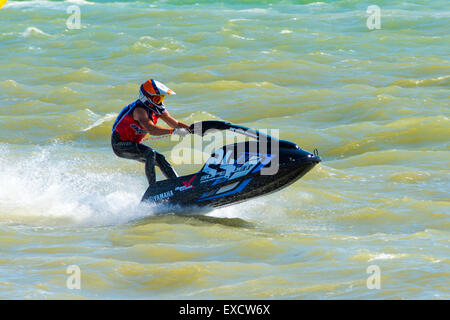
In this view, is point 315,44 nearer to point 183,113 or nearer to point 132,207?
point 183,113

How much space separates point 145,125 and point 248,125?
631 cm

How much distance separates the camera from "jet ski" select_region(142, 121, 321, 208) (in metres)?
8.97

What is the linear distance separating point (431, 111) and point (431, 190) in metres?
5.38

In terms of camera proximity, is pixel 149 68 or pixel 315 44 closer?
pixel 149 68

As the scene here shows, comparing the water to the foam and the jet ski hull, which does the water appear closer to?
the foam

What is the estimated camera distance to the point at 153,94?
933cm

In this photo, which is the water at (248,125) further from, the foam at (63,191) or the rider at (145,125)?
the rider at (145,125)

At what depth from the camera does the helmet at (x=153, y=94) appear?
9.30m

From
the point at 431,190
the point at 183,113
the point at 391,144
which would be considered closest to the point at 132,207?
the point at 431,190

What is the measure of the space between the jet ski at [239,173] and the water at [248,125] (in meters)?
0.29

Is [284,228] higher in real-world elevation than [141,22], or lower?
lower

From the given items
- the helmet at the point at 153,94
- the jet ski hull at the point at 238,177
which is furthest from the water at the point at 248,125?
the helmet at the point at 153,94

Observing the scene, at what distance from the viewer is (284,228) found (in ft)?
30.6

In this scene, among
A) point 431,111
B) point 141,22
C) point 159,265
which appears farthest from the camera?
point 141,22
